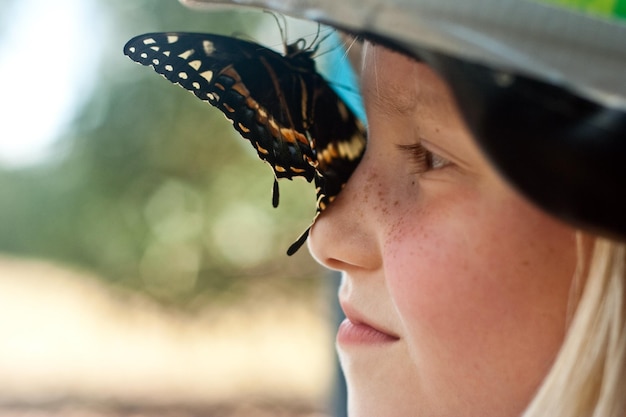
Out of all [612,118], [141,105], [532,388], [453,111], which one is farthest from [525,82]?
[141,105]

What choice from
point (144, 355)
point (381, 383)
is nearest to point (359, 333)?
point (381, 383)

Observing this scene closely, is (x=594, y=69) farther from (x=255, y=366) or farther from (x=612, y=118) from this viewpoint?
(x=255, y=366)

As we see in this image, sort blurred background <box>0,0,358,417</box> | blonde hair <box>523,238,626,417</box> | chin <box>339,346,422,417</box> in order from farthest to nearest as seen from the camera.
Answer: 1. blurred background <box>0,0,358,417</box>
2. chin <box>339,346,422,417</box>
3. blonde hair <box>523,238,626,417</box>

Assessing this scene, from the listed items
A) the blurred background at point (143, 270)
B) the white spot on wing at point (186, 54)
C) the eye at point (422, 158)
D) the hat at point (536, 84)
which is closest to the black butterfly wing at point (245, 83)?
the white spot on wing at point (186, 54)

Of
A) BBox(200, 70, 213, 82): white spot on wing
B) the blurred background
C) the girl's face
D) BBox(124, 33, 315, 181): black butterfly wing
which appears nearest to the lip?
the girl's face

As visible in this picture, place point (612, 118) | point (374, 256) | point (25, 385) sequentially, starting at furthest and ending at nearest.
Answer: point (25, 385)
point (374, 256)
point (612, 118)

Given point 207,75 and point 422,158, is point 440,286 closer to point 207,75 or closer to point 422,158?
point 422,158

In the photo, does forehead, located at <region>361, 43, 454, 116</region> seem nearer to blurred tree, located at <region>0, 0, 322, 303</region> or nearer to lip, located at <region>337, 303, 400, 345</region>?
lip, located at <region>337, 303, 400, 345</region>
